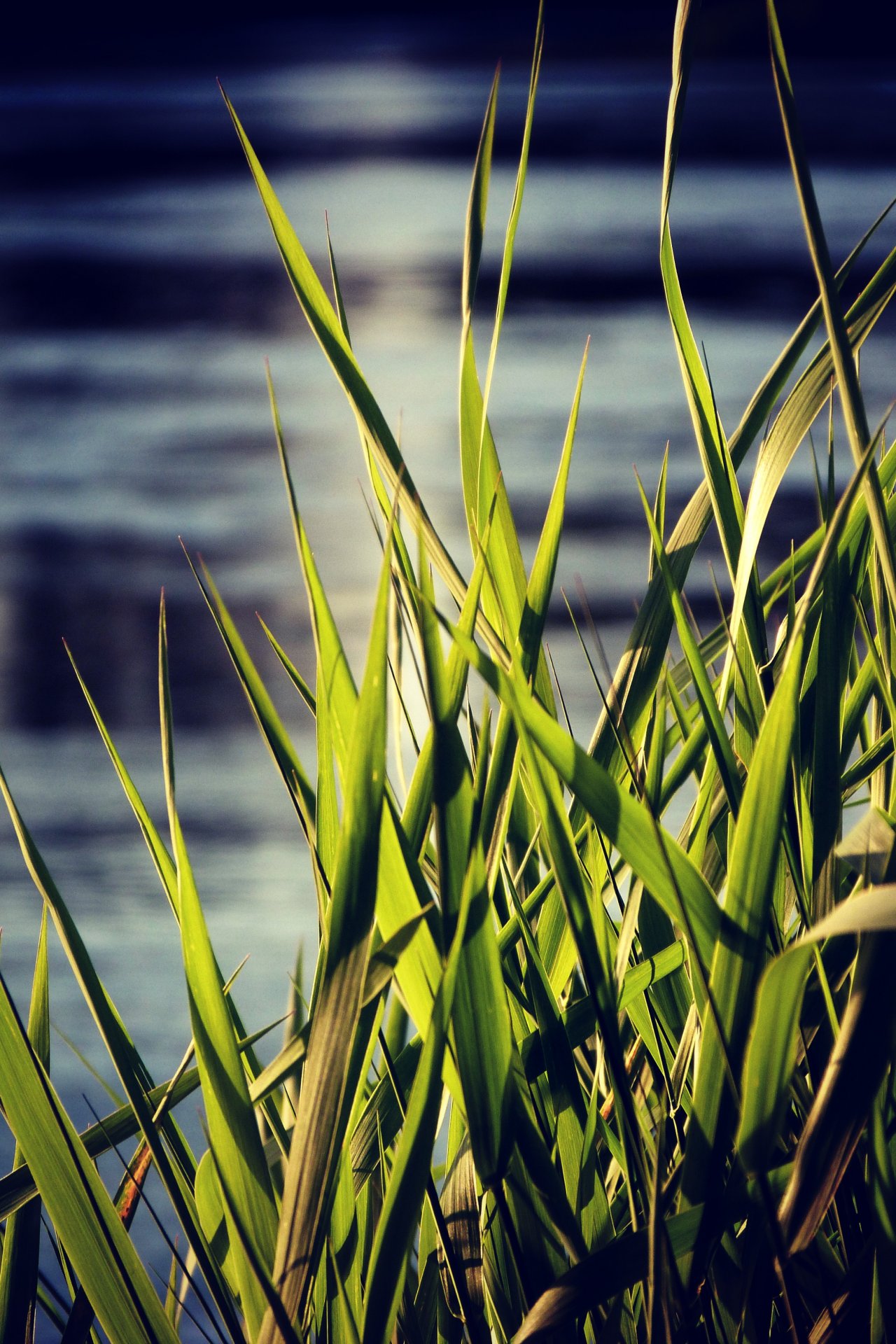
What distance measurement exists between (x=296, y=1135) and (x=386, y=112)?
3.11 metres

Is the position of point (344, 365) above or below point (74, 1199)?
above

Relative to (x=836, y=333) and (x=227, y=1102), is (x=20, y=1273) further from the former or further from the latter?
(x=836, y=333)

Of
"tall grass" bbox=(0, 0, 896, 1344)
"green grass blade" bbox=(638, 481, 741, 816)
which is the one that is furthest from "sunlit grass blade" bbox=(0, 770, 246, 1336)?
"green grass blade" bbox=(638, 481, 741, 816)

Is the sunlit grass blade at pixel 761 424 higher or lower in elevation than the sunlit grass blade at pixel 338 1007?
higher

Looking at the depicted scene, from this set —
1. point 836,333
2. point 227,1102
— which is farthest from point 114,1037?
point 836,333

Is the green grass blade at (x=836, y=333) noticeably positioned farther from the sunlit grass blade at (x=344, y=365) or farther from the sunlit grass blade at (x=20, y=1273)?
the sunlit grass blade at (x=20, y=1273)

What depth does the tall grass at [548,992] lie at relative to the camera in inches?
6.2

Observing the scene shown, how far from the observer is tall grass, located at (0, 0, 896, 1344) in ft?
0.51

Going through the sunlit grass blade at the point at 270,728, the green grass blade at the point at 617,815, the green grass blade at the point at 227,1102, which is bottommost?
Result: the green grass blade at the point at 227,1102

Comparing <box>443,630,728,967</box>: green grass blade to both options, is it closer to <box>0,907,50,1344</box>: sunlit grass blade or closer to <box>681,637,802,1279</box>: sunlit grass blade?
<box>681,637,802,1279</box>: sunlit grass blade

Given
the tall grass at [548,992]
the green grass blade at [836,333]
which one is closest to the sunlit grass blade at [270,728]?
the tall grass at [548,992]

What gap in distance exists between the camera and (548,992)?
0.20 meters

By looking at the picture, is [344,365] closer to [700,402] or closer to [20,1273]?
[700,402]

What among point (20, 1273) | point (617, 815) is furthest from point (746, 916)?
point (20, 1273)
